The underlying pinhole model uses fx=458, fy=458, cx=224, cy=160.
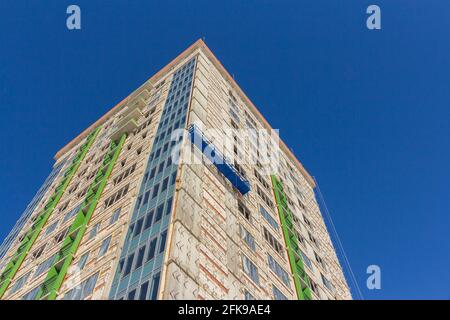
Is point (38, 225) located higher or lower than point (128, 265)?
higher

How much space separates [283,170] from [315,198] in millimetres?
10580

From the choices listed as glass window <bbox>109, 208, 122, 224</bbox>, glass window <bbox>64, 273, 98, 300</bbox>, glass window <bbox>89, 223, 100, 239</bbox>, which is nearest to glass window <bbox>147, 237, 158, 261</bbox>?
glass window <bbox>64, 273, 98, 300</bbox>

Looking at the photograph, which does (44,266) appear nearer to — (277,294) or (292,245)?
(277,294)

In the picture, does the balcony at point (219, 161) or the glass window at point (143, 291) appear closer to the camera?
the glass window at point (143, 291)

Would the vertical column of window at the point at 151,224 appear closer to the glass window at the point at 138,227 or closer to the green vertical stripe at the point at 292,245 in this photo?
the glass window at the point at 138,227

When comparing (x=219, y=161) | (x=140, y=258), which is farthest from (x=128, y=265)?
(x=219, y=161)

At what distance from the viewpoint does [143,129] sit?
47.0 metres

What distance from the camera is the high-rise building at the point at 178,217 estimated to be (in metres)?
26.2

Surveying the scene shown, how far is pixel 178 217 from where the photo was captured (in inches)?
1067

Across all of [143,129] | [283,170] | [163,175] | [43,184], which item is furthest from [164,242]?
[43,184]

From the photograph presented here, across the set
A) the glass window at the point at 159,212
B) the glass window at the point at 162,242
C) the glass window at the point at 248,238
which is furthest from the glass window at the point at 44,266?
the glass window at the point at 248,238

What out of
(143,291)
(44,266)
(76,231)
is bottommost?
(143,291)
